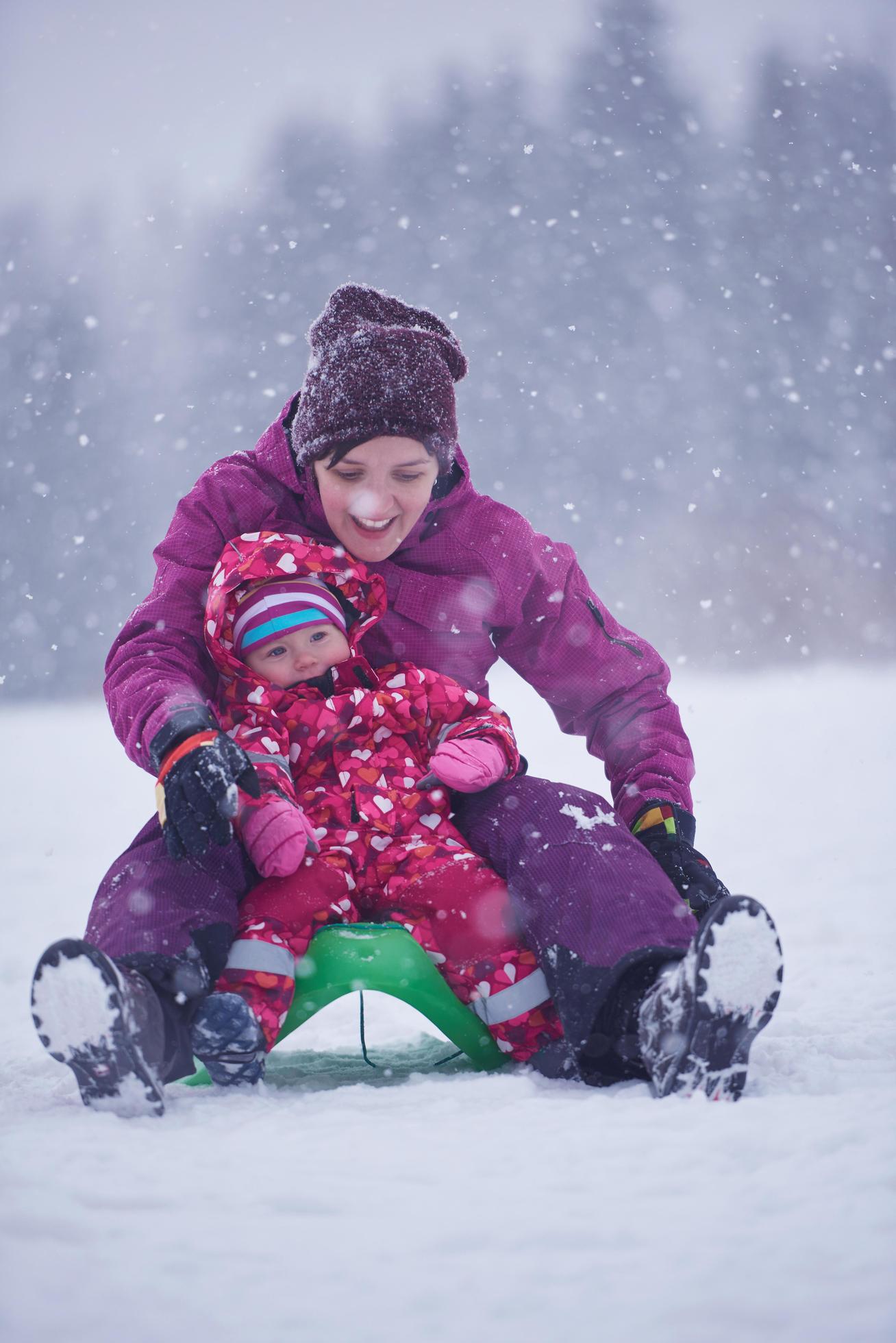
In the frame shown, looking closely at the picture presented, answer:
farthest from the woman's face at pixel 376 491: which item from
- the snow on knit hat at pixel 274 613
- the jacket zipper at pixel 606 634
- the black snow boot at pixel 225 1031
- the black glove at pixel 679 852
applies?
the black snow boot at pixel 225 1031

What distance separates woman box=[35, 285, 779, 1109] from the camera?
104cm

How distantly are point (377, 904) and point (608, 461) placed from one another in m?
6.49

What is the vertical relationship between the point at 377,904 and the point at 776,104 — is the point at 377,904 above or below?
below

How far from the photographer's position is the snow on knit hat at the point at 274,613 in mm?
1486

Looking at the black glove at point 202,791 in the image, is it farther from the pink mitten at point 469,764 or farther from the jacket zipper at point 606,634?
the jacket zipper at point 606,634

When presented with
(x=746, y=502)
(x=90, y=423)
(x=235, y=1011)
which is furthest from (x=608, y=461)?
(x=235, y=1011)

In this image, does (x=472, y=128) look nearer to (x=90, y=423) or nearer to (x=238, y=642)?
(x=90, y=423)

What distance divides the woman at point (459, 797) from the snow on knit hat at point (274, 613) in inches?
3.5

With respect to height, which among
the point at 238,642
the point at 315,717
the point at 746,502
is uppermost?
the point at 746,502

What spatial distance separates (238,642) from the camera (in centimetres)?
151

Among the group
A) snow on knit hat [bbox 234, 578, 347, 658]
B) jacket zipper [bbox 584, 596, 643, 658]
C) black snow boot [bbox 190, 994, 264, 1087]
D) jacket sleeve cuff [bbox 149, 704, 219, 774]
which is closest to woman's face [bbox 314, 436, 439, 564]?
snow on knit hat [bbox 234, 578, 347, 658]

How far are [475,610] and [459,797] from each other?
34 cm

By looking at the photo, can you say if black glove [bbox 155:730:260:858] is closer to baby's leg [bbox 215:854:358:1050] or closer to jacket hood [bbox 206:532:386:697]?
baby's leg [bbox 215:854:358:1050]

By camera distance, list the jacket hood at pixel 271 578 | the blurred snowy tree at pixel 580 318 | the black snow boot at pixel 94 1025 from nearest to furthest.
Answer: the black snow boot at pixel 94 1025
the jacket hood at pixel 271 578
the blurred snowy tree at pixel 580 318
